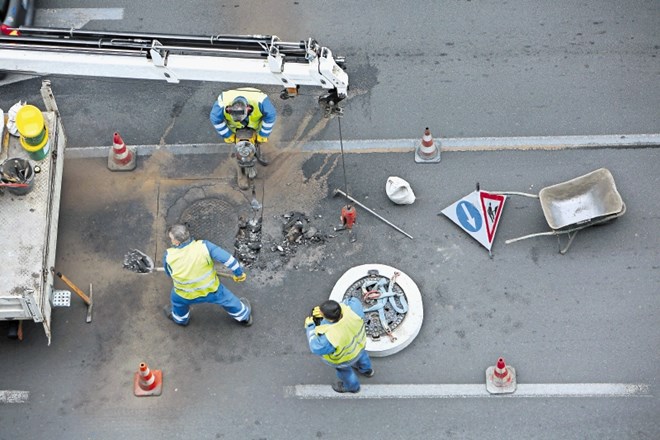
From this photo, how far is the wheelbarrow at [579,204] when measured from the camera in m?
12.5

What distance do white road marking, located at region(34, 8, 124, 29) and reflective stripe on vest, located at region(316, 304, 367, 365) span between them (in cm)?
698

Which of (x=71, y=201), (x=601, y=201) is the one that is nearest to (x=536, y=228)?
(x=601, y=201)

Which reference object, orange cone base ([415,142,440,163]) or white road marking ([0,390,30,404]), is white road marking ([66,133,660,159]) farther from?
white road marking ([0,390,30,404])

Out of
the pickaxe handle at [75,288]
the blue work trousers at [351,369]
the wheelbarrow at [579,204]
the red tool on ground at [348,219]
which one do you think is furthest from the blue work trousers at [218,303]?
the wheelbarrow at [579,204]

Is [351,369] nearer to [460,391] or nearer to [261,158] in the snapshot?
[460,391]

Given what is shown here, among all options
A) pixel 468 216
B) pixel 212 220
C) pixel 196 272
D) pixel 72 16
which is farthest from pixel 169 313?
pixel 72 16

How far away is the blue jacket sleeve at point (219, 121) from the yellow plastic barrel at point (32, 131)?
2012 millimetres

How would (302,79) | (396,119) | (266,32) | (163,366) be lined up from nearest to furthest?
1. (302,79)
2. (163,366)
3. (396,119)
4. (266,32)

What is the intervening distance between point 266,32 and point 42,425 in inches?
258

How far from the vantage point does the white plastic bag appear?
12.9 metres

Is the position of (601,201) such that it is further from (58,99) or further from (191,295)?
(58,99)

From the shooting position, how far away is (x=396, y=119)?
1401 centimetres

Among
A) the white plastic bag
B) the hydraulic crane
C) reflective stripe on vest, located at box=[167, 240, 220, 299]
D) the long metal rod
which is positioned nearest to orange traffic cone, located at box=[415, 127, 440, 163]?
the white plastic bag

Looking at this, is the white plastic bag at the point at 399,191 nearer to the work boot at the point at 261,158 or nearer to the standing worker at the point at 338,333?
the work boot at the point at 261,158
